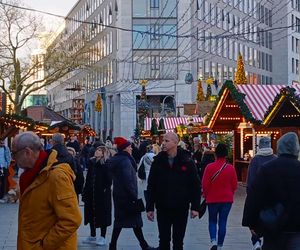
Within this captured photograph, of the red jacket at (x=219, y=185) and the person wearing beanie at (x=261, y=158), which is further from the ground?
the person wearing beanie at (x=261, y=158)

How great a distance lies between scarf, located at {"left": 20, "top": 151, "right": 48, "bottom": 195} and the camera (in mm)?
5285

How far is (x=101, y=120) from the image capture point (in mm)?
76812

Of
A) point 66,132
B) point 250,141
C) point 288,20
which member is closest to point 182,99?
point 288,20

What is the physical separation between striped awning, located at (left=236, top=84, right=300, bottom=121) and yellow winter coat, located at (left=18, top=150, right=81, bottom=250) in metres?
15.4

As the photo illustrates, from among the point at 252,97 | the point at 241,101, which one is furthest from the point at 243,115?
the point at 252,97

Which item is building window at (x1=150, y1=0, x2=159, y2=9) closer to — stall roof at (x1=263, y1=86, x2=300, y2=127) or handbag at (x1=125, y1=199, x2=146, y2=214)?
stall roof at (x1=263, y1=86, x2=300, y2=127)

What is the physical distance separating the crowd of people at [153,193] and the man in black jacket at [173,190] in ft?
0.04

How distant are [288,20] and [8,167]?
5334 centimetres

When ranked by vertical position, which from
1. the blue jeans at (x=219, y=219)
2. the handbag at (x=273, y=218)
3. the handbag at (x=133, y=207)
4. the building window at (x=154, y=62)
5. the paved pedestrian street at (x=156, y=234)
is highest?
the building window at (x=154, y=62)

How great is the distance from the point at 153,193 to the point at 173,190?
0.32 metres

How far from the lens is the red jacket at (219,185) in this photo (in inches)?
431

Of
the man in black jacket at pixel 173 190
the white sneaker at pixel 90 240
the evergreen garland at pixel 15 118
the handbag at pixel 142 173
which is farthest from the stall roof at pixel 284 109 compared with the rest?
the man in black jacket at pixel 173 190

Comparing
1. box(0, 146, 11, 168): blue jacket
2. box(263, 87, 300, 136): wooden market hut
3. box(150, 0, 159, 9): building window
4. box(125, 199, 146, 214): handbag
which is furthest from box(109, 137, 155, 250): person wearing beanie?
box(150, 0, 159, 9): building window

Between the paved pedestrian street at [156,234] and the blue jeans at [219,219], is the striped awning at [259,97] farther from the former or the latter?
the blue jeans at [219,219]
